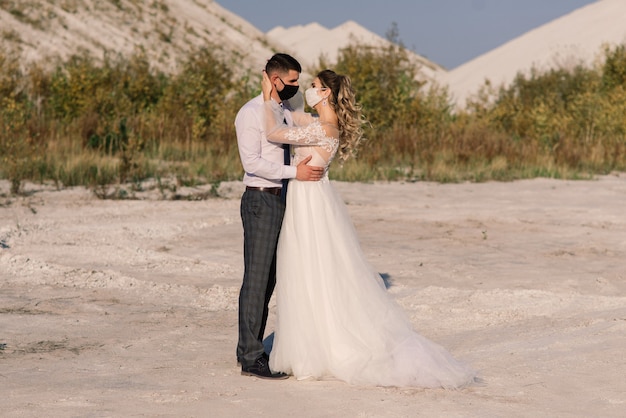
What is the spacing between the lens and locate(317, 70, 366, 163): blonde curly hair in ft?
19.9

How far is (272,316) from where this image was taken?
8539 millimetres

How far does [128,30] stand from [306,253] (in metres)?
41.5

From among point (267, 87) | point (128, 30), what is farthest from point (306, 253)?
point (128, 30)

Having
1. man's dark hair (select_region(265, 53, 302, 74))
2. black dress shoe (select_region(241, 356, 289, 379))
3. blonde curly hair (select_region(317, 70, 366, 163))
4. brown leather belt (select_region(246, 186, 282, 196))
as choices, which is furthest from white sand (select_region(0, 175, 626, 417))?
man's dark hair (select_region(265, 53, 302, 74))

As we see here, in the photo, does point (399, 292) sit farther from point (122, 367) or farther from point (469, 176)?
point (469, 176)

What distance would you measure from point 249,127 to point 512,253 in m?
6.12

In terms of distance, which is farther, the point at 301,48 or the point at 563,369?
the point at 301,48

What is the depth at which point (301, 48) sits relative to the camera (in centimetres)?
13188

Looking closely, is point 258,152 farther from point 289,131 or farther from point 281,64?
point 281,64

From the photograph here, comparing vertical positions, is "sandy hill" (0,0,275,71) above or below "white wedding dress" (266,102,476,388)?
above

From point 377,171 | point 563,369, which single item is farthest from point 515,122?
point 563,369

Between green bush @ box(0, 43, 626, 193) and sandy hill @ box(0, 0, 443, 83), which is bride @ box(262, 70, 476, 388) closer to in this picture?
green bush @ box(0, 43, 626, 193)

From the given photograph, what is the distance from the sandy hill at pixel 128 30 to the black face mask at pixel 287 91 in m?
30.7

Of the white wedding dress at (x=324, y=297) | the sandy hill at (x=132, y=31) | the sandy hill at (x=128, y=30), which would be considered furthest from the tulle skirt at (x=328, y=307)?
the sandy hill at (x=128, y=30)
